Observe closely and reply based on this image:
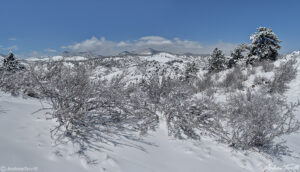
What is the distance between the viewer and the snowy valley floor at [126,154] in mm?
1606

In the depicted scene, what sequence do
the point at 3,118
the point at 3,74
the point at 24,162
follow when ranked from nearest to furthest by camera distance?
the point at 24,162 < the point at 3,118 < the point at 3,74

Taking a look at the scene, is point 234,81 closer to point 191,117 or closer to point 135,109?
point 191,117

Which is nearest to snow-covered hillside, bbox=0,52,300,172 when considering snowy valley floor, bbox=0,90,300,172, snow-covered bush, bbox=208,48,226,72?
snowy valley floor, bbox=0,90,300,172

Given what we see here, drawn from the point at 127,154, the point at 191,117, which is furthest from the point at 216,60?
the point at 127,154

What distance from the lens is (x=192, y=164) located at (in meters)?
2.08

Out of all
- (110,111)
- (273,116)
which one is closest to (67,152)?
(110,111)

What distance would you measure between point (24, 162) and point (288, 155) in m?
3.59

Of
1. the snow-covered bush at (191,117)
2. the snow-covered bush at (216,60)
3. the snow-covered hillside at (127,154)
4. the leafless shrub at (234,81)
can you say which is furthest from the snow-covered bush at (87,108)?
the snow-covered bush at (216,60)

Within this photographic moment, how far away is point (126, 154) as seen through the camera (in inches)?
79.9

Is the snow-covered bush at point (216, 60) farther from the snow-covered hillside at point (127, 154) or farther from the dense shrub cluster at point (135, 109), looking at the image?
the snow-covered hillside at point (127, 154)

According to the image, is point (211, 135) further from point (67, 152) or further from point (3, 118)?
point (3, 118)

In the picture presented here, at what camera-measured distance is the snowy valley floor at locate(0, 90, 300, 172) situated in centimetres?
161

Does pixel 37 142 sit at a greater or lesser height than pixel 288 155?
greater

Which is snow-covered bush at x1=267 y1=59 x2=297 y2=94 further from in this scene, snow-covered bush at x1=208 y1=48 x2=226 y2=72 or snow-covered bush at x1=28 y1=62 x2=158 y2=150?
snow-covered bush at x1=208 y1=48 x2=226 y2=72
